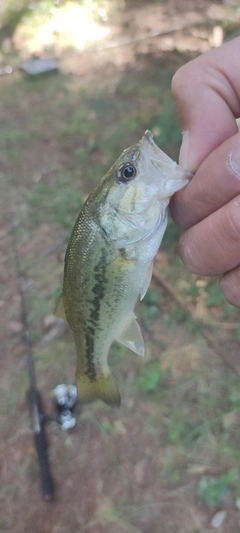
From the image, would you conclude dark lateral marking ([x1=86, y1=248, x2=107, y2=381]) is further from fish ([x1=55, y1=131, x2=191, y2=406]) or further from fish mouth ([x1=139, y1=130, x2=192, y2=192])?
fish mouth ([x1=139, y1=130, x2=192, y2=192])

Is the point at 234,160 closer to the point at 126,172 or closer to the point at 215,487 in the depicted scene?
Answer: the point at 126,172

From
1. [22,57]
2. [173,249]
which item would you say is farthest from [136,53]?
[173,249]

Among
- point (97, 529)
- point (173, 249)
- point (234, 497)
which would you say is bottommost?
point (234, 497)

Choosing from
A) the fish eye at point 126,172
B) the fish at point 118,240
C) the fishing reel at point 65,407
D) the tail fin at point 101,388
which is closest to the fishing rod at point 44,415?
the fishing reel at point 65,407

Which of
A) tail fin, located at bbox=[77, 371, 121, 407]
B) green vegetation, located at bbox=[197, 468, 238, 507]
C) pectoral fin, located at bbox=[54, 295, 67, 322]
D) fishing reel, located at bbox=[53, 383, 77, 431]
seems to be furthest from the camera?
fishing reel, located at bbox=[53, 383, 77, 431]

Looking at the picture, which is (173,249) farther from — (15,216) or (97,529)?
(97,529)

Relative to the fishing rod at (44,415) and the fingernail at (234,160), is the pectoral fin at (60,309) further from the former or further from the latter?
the fishing rod at (44,415)

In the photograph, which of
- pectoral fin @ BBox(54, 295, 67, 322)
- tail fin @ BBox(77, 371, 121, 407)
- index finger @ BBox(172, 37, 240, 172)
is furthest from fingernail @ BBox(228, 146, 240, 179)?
tail fin @ BBox(77, 371, 121, 407)
